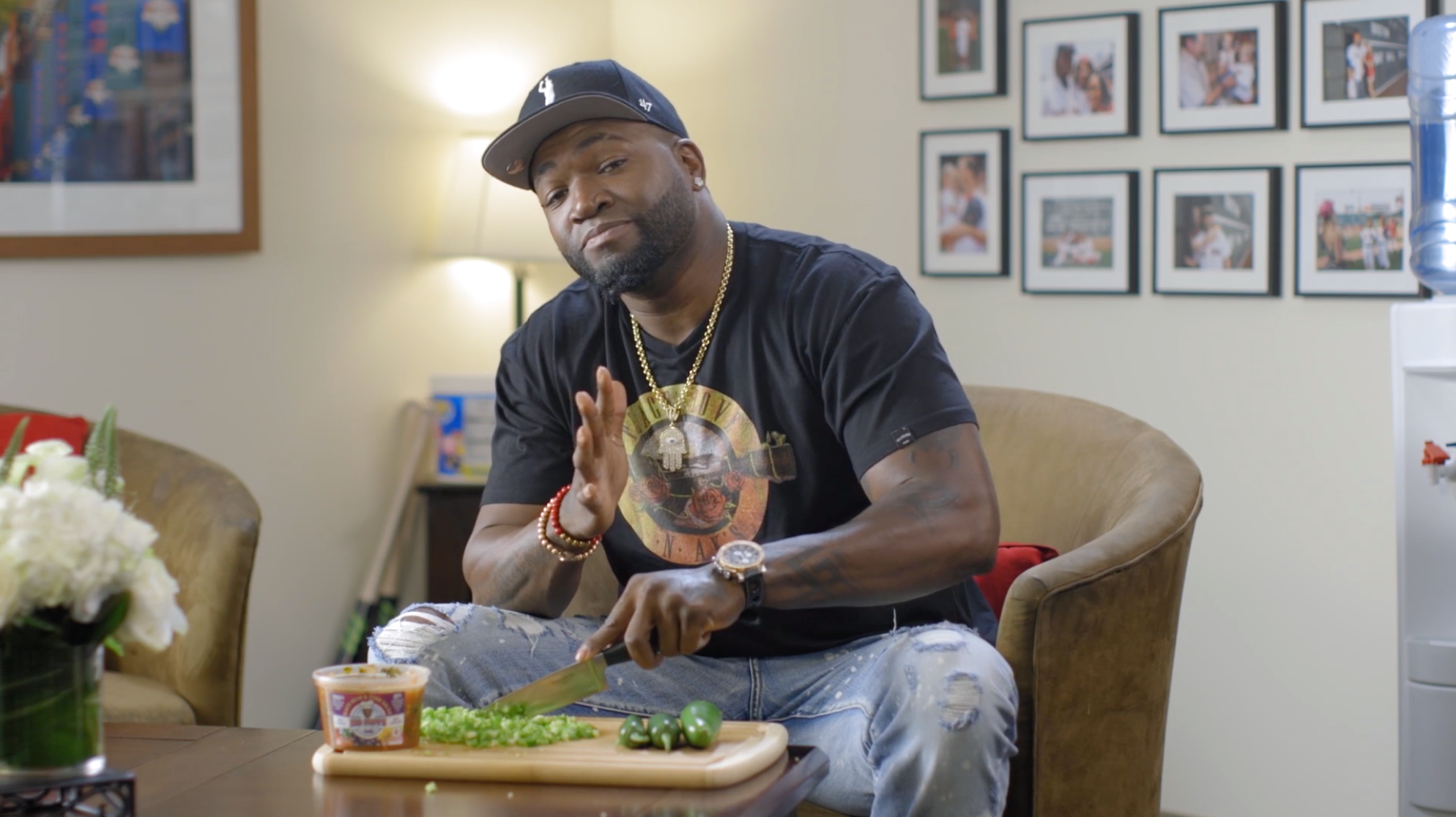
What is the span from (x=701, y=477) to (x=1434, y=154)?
1479 millimetres

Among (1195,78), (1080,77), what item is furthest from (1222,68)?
(1080,77)

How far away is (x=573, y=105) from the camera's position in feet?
6.73

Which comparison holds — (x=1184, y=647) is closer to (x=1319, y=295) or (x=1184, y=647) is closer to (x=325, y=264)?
(x=1319, y=295)

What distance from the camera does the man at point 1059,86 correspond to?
3.38 meters

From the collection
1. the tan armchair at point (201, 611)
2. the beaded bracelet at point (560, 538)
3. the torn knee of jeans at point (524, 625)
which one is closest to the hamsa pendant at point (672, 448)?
the beaded bracelet at point (560, 538)

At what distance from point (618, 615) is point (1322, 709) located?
2020mm

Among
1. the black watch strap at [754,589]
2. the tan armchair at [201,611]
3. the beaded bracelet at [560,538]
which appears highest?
the beaded bracelet at [560,538]

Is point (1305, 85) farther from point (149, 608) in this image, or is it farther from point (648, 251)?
point (149, 608)

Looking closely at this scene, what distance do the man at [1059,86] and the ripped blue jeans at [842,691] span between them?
71.5 inches

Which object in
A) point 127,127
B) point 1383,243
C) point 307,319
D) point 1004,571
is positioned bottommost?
point 1004,571

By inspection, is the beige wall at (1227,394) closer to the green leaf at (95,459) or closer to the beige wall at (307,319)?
the beige wall at (307,319)

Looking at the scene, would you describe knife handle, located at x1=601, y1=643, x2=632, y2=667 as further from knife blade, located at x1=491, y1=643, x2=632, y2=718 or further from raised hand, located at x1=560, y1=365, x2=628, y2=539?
raised hand, located at x1=560, y1=365, x2=628, y2=539

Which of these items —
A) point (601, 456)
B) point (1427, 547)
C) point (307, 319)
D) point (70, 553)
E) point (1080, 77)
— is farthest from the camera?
point (307, 319)

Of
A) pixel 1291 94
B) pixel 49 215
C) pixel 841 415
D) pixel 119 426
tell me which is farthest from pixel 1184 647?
pixel 49 215
